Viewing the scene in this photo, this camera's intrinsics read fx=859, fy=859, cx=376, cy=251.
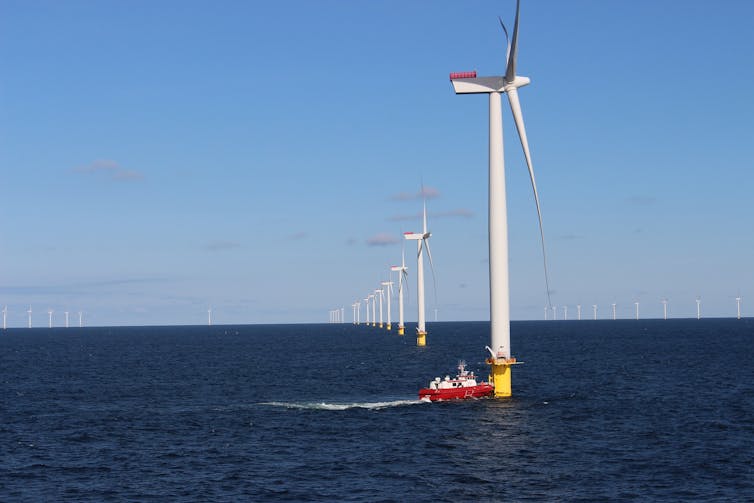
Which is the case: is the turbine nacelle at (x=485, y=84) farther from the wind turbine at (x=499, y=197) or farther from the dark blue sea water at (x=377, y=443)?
the dark blue sea water at (x=377, y=443)

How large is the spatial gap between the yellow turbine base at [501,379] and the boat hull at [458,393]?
4.06m

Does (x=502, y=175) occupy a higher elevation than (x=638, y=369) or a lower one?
higher

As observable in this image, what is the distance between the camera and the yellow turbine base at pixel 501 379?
334 feet

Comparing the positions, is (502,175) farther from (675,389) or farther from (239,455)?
(675,389)

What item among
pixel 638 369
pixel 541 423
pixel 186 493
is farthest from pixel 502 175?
pixel 638 369

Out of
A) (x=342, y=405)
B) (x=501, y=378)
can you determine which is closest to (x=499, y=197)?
(x=501, y=378)

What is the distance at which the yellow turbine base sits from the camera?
102 m

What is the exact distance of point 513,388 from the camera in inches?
5084

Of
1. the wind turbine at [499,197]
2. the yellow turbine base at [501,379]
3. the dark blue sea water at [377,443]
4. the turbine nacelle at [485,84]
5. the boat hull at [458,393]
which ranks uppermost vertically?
the turbine nacelle at [485,84]

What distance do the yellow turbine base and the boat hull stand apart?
406cm

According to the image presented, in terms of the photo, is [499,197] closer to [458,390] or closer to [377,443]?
[458,390]

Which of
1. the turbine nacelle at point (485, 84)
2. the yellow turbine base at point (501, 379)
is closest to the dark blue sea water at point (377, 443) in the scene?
the yellow turbine base at point (501, 379)

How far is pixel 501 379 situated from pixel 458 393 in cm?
797

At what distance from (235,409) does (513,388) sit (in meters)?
43.3
